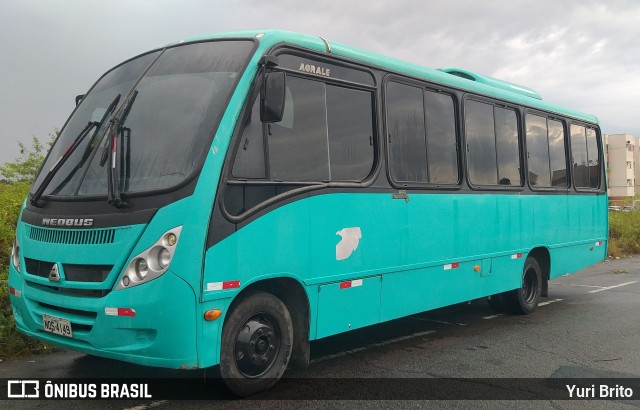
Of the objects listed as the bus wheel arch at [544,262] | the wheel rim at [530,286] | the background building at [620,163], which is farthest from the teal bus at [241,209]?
the background building at [620,163]

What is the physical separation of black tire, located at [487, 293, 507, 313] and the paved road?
0.46 ft

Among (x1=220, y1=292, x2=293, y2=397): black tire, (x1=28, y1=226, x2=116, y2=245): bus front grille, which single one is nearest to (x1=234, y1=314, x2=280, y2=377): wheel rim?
(x1=220, y1=292, x2=293, y2=397): black tire

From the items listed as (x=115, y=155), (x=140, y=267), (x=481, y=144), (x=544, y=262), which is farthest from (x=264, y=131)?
(x=544, y=262)

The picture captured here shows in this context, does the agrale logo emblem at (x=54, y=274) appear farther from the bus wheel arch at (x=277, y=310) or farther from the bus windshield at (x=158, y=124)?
the bus wheel arch at (x=277, y=310)

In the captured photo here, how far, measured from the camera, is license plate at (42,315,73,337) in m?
4.36

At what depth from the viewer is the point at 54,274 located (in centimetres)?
444

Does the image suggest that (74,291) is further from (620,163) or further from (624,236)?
(620,163)

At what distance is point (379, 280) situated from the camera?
5.80 m

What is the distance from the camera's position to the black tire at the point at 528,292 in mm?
8570

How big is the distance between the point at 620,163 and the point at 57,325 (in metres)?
84.4

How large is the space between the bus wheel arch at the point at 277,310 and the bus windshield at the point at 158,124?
1.12m

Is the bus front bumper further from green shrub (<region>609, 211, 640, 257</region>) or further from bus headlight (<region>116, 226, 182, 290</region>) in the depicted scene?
green shrub (<region>609, 211, 640, 257</region>)

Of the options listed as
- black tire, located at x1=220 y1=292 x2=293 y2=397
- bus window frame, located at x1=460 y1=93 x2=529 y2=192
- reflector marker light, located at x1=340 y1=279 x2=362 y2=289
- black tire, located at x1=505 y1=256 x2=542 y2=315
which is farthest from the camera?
black tire, located at x1=505 y1=256 x2=542 y2=315
